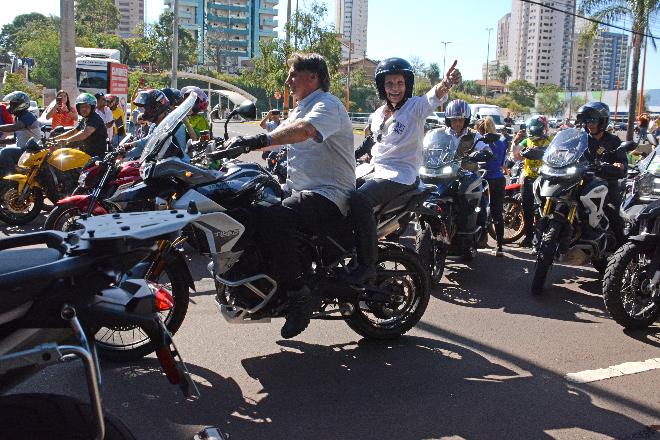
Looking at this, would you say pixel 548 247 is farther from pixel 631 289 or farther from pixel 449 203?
pixel 449 203

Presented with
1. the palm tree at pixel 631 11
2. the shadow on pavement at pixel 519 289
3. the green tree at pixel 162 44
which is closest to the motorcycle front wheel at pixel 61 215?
the shadow on pavement at pixel 519 289

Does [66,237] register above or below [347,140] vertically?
below

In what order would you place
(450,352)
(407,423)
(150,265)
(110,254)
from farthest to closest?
(450,352)
(150,265)
(407,423)
(110,254)

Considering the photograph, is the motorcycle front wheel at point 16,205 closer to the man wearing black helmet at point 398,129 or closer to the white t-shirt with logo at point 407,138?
the man wearing black helmet at point 398,129

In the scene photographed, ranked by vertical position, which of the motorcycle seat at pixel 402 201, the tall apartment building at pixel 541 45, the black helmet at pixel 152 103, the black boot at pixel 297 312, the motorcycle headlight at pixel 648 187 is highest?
the tall apartment building at pixel 541 45

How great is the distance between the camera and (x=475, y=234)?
7418mm

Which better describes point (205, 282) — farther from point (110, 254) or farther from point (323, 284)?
point (110, 254)

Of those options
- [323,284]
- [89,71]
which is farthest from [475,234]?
[89,71]

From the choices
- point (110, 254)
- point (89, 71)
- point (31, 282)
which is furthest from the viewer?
point (89, 71)

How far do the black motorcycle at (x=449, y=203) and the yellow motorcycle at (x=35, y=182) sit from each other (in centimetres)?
487

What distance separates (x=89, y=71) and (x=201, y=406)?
29737 millimetres

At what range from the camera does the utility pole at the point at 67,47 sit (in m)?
18.7

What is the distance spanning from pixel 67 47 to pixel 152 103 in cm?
1333

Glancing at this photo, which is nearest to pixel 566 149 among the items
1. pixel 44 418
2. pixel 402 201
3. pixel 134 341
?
pixel 402 201
